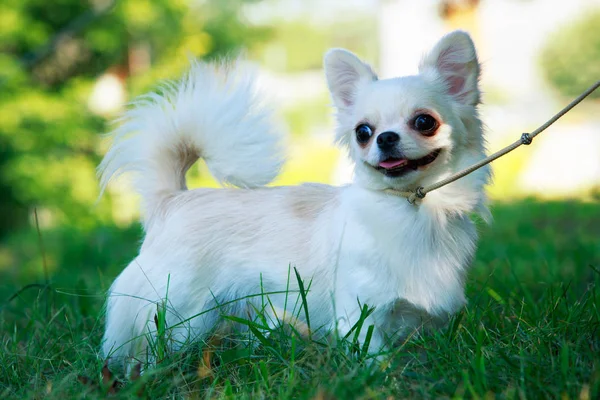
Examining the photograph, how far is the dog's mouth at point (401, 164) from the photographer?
2.08 metres

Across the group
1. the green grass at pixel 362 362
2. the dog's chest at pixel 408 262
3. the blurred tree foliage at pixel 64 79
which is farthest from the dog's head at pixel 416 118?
the blurred tree foliage at pixel 64 79

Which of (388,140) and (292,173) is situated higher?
(388,140)

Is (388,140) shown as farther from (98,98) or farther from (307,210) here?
Answer: (98,98)

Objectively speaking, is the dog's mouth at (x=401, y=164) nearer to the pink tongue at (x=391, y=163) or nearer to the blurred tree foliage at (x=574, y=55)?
the pink tongue at (x=391, y=163)

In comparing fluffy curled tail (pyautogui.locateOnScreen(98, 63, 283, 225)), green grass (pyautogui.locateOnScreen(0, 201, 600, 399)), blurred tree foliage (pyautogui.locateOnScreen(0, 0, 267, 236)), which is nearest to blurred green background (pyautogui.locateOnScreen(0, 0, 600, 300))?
blurred tree foliage (pyautogui.locateOnScreen(0, 0, 267, 236))

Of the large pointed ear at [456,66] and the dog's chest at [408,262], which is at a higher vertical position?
the large pointed ear at [456,66]

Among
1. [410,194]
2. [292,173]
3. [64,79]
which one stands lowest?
[292,173]

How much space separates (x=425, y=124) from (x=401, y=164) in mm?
160

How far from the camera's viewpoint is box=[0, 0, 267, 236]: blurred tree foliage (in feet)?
33.1

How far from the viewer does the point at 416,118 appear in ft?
6.97

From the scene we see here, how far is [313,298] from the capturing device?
233 cm

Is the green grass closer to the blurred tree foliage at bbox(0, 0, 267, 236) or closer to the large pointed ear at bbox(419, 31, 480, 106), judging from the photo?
the large pointed ear at bbox(419, 31, 480, 106)

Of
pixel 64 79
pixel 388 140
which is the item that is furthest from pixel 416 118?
pixel 64 79

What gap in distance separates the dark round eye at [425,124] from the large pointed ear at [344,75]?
0.35 meters
